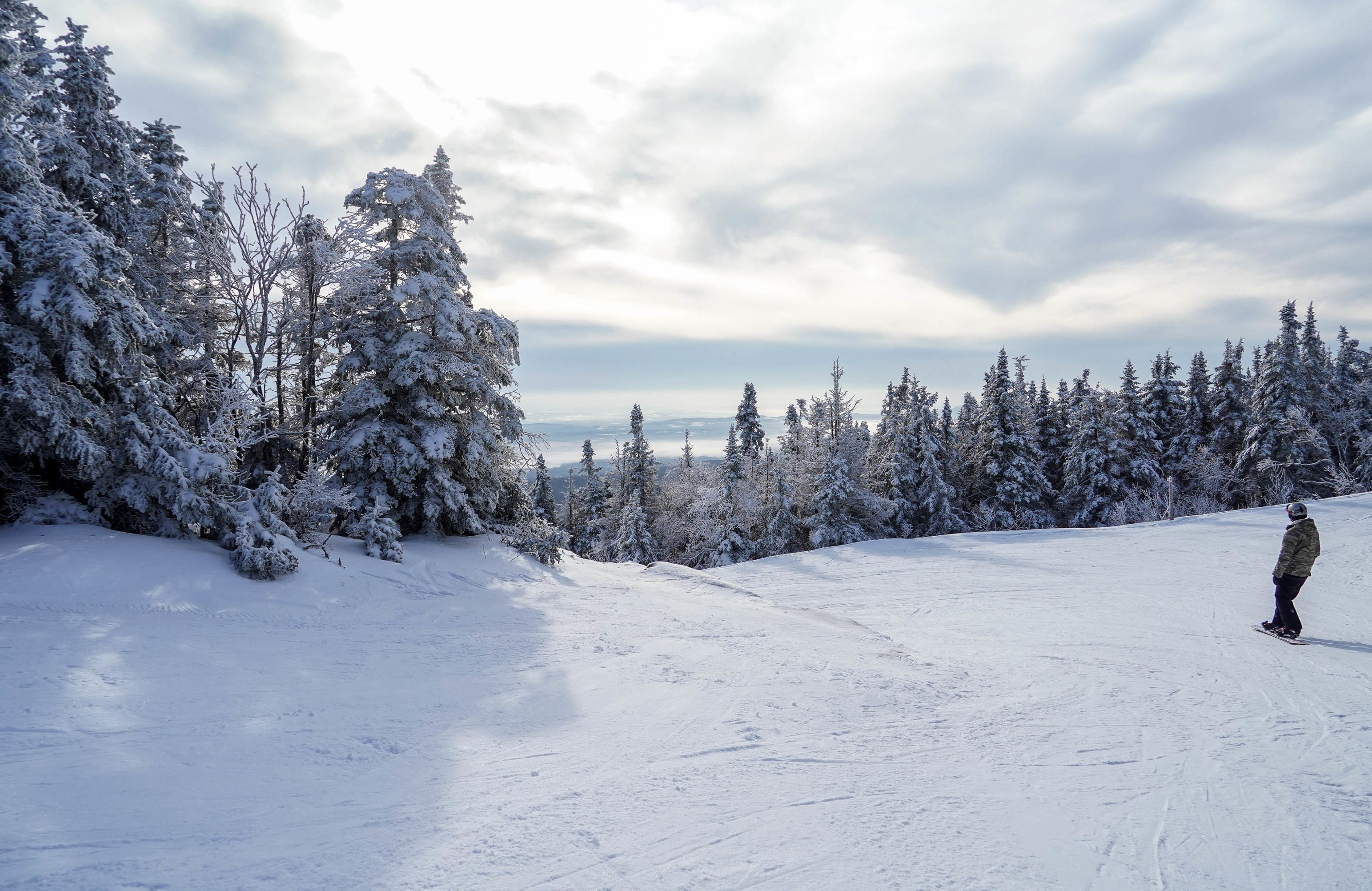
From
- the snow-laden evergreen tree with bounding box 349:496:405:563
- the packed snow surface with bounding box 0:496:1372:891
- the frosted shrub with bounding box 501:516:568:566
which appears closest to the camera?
the packed snow surface with bounding box 0:496:1372:891

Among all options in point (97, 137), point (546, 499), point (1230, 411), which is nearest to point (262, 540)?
point (97, 137)

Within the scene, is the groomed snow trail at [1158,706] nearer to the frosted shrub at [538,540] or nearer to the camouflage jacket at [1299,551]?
the camouflage jacket at [1299,551]

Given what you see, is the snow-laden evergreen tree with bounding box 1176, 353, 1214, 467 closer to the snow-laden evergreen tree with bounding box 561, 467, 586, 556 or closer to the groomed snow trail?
the groomed snow trail

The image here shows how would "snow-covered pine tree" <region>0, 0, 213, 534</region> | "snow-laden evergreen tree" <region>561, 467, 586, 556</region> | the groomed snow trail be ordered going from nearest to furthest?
the groomed snow trail < "snow-covered pine tree" <region>0, 0, 213, 534</region> < "snow-laden evergreen tree" <region>561, 467, 586, 556</region>

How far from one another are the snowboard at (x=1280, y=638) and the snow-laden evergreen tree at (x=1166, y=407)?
36.9 m

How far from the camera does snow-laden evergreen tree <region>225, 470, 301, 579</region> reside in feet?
27.3

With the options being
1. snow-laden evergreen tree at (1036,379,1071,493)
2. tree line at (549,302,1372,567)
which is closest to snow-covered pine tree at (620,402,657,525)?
tree line at (549,302,1372,567)

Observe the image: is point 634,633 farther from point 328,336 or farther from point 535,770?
point 328,336

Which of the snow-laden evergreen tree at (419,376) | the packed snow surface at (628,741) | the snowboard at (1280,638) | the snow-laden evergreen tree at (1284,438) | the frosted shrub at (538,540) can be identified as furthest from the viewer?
the snow-laden evergreen tree at (1284,438)

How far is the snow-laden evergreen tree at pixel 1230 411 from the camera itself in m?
37.1

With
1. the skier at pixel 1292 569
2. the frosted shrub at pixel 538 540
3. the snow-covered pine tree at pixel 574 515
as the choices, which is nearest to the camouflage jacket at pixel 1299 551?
the skier at pixel 1292 569

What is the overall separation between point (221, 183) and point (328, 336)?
14.2 ft

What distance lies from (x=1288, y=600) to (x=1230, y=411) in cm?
3971

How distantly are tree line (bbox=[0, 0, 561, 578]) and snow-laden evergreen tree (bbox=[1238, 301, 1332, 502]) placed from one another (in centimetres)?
4067
